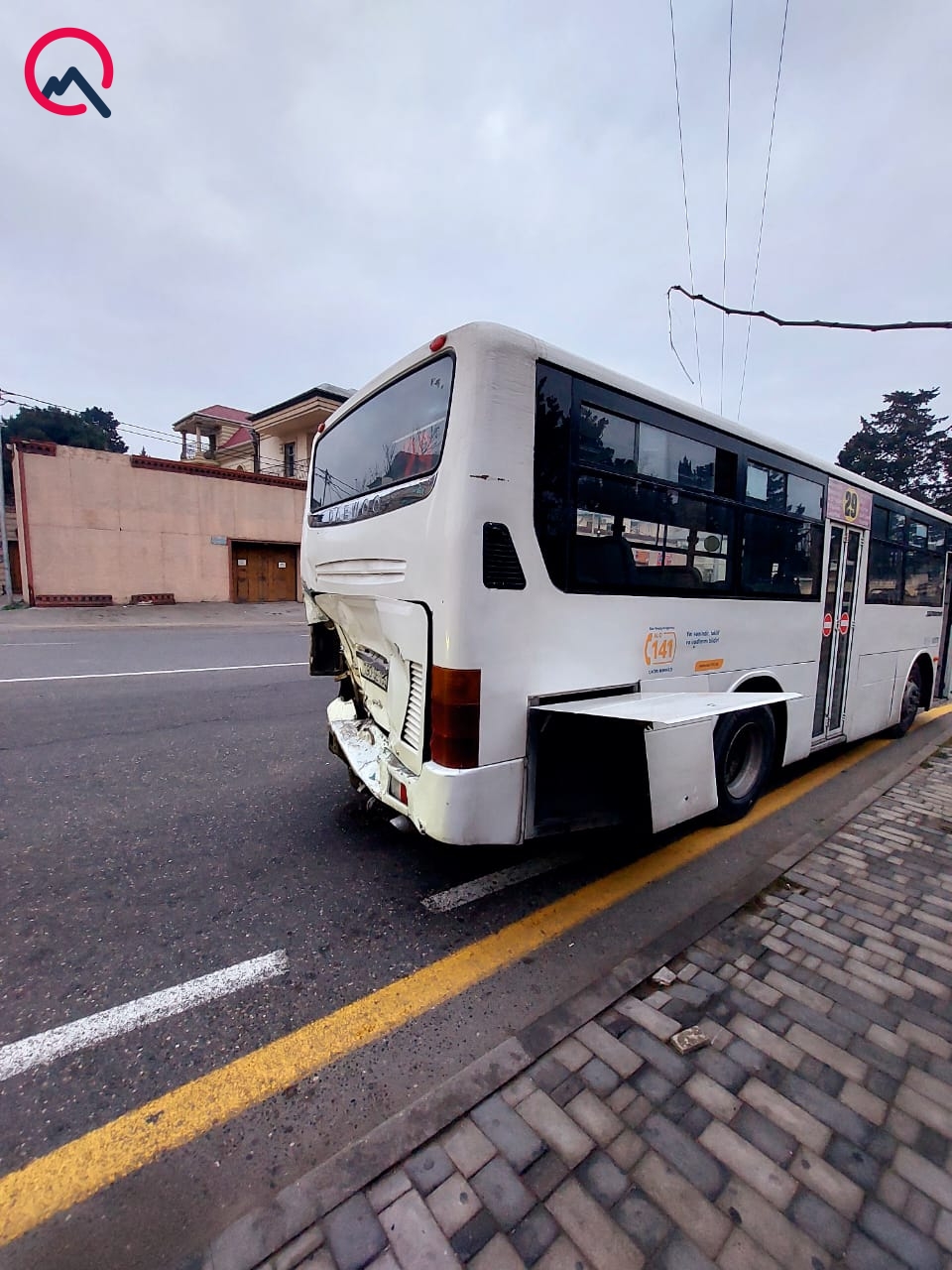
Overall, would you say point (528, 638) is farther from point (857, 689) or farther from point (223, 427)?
point (223, 427)

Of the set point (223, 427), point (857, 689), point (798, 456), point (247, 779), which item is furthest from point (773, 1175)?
point (223, 427)

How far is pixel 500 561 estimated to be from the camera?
8.18ft

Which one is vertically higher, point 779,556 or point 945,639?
point 779,556

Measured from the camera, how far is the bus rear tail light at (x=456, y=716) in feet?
8.06

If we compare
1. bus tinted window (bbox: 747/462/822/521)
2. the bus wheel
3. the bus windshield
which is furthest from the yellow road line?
the bus wheel

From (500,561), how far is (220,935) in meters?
2.20

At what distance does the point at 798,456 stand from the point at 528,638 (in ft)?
10.4

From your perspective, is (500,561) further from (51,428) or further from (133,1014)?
(51,428)

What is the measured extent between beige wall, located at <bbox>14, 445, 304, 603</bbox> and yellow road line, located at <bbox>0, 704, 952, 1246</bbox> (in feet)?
65.6

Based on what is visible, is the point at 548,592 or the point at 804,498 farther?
the point at 804,498

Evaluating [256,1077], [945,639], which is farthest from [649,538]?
[945,639]

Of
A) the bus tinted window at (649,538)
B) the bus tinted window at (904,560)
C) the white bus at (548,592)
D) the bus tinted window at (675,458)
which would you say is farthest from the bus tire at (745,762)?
the bus tinted window at (904,560)

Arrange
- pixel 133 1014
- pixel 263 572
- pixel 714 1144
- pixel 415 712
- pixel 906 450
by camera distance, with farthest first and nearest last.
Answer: pixel 906 450
pixel 263 572
pixel 415 712
pixel 133 1014
pixel 714 1144

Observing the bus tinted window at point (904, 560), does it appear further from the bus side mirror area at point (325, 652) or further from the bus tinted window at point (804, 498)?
the bus side mirror area at point (325, 652)
